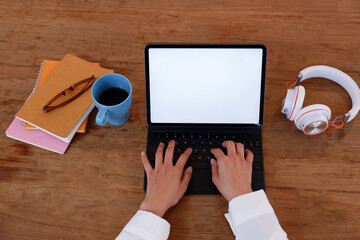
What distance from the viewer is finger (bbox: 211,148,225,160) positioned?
30.1 inches

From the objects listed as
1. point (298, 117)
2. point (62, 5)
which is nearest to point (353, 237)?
point (298, 117)

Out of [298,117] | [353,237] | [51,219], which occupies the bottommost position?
[51,219]

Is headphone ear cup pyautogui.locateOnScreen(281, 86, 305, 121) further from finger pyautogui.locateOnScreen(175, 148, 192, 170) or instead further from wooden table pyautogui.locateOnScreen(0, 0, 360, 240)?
finger pyautogui.locateOnScreen(175, 148, 192, 170)

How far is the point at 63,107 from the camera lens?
0.82 meters

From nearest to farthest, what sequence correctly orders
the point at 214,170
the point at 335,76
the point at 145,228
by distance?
the point at 145,228 → the point at 214,170 → the point at 335,76

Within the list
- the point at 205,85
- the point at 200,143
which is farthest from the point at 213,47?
the point at 200,143

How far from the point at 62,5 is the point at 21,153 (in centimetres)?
55

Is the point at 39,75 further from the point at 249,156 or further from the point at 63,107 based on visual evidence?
the point at 249,156

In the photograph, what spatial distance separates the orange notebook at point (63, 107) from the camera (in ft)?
2.58

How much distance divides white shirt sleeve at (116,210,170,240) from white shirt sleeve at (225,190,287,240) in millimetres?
162

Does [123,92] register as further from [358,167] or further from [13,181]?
[358,167]

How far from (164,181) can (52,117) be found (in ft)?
1.18

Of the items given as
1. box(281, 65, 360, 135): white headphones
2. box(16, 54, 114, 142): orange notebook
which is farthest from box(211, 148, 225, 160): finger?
box(16, 54, 114, 142): orange notebook

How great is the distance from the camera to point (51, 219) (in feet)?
2.39
